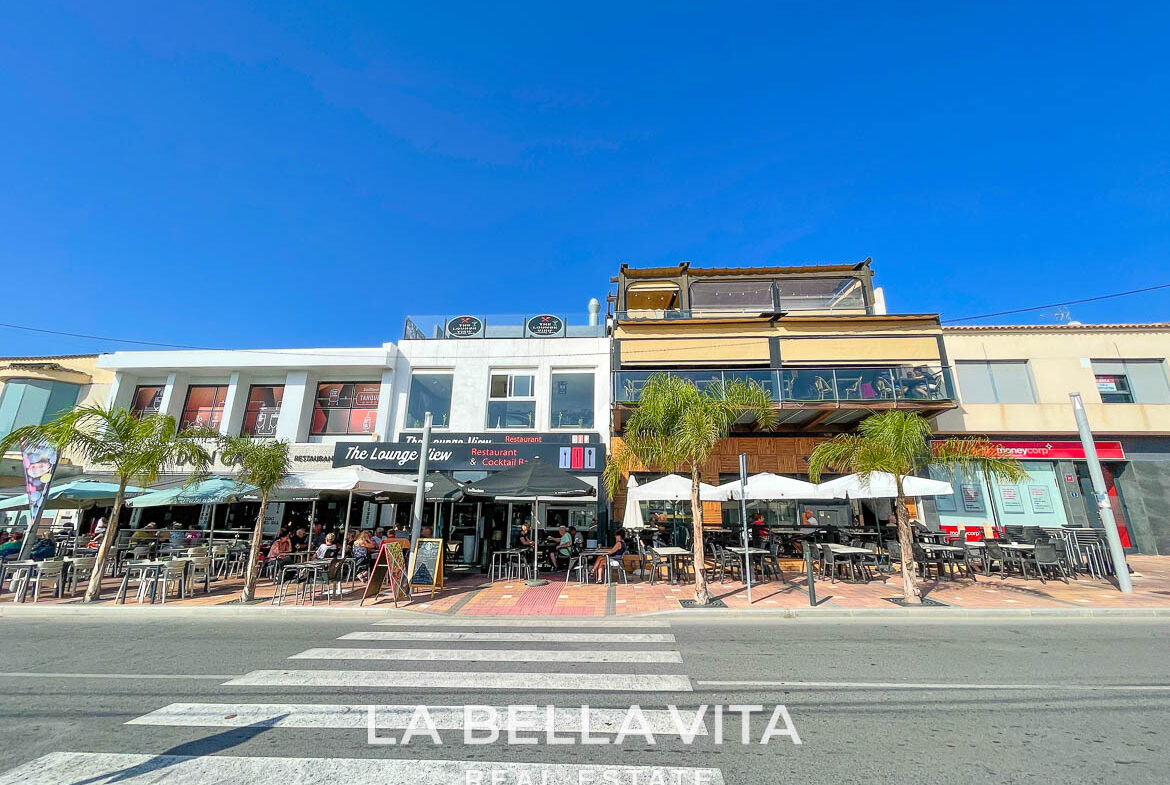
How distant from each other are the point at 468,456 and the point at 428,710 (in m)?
13.3

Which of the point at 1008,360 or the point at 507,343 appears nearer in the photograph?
the point at 1008,360

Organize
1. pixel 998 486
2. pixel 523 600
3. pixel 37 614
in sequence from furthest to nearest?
pixel 998 486 → pixel 523 600 → pixel 37 614

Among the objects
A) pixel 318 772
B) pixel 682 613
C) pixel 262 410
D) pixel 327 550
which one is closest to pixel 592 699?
pixel 318 772

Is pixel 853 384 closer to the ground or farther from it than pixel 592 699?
farther from it

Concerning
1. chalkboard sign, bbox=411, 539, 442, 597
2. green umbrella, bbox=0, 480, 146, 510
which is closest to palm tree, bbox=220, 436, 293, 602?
chalkboard sign, bbox=411, 539, 442, 597

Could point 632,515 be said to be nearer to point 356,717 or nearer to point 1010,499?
point 356,717

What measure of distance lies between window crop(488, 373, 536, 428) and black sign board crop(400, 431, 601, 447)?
1119mm

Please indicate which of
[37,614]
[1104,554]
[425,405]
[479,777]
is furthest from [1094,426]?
[37,614]

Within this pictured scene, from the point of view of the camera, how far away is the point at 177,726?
163 inches

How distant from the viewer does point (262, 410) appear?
2006cm

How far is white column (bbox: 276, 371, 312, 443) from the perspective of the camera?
1895cm

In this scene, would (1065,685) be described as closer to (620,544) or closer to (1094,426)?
(620,544)

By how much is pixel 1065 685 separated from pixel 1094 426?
18569 mm

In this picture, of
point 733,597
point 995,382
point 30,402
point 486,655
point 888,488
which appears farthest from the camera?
point 30,402
